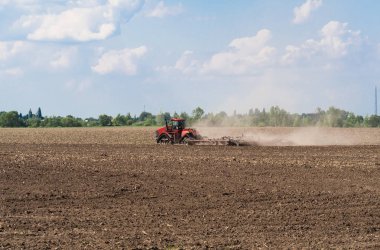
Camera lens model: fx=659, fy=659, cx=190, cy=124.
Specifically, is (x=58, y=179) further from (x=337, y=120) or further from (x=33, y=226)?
(x=337, y=120)

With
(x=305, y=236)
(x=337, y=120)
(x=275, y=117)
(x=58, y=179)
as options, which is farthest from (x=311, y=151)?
(x=275, y=117)

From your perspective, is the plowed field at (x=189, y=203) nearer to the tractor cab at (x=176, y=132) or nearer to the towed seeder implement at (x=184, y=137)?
the towed seeder implement at (x=184, y=137)

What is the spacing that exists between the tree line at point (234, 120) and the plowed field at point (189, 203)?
19049mm

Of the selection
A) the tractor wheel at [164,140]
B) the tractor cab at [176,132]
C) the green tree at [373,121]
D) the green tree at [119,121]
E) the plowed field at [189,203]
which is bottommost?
the plowed field at [189,203]

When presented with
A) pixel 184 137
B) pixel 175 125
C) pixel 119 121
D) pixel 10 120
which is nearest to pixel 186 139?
pixel 184 137

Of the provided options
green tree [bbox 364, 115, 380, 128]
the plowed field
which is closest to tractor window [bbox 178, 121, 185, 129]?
the plowed field

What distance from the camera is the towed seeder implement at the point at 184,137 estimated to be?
138 feet

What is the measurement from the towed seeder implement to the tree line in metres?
0.95

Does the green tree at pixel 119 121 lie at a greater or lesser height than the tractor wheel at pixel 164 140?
greater

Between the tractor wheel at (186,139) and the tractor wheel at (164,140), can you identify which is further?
the tractor wheel at (164,140)

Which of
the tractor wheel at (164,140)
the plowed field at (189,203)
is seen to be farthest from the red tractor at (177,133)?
the plowed field at (189,203)

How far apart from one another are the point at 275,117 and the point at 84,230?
3351 inches

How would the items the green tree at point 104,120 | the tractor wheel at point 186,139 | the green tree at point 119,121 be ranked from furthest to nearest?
the green tree at point 119,121
the green tree at point 104,120
the tractor wheel at point 186,139

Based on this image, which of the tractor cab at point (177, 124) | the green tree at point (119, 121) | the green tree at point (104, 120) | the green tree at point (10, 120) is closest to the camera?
the tractor cab at point (177, 124)
